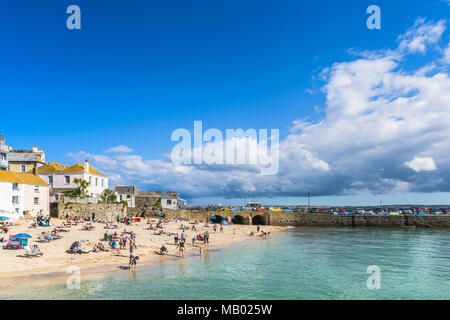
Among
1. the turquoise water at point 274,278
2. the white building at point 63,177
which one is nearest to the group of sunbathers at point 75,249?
the turquoise water at point 274,278

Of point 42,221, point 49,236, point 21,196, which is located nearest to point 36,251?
point 49,236

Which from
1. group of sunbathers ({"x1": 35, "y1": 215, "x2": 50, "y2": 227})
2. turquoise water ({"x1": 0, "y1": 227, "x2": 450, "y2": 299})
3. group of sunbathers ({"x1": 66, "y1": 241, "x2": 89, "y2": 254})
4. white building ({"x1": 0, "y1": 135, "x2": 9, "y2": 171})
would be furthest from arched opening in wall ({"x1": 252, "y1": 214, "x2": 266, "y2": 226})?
white building ({"x1": 0, "y1": 135, "x2": 9, "y2": 171})

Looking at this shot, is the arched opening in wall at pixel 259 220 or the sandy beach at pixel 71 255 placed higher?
the sandy beach at pixel 71 255

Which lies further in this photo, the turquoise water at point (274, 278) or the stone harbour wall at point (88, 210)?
the stone harbour wall at point (88, 210)

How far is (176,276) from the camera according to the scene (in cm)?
2542

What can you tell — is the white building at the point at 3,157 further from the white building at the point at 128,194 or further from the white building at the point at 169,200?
the white building at the point at 169,200

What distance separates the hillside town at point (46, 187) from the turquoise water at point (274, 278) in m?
27.9

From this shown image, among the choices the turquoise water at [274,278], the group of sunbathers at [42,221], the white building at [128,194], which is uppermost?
the white building at [128,194]

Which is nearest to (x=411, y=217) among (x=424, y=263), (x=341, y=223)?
(x=341, y=223)

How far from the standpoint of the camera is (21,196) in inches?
1754

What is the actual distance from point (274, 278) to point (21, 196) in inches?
1602

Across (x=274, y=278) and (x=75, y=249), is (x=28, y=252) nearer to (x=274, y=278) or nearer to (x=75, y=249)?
(x=75, y=249)

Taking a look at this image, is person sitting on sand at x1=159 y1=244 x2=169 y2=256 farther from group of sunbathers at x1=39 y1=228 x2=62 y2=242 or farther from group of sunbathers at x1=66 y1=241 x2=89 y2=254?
group of sunbathers at x1=39 y1=228 x2=62 y2=242

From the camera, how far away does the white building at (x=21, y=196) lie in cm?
4200
